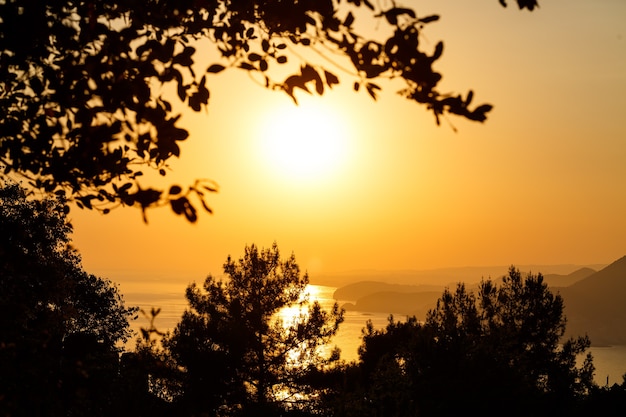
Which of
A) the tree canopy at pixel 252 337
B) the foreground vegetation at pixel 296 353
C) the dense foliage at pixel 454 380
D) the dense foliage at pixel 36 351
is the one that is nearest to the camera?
the dense foliage at pixel 36 351

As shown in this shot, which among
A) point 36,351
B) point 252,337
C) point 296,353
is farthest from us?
point 296,353

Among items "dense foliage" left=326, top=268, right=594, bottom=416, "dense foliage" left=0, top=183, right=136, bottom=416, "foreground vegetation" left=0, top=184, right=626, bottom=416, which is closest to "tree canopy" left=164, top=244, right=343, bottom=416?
"foreground vegetation" left=0, top=184, right=626, bottom=416

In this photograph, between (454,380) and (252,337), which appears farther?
(252,337)

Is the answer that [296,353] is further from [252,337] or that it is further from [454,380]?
[454,380]

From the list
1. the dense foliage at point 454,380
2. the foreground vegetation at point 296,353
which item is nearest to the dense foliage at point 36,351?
the foreground vegetation at point 296,353

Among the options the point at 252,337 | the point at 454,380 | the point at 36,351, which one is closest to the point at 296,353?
the point at 252,337

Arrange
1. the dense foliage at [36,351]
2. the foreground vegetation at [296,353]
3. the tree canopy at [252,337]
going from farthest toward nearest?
the tree canopy at [252,337] → the foreground vegetation at [296,353] → the dense foliage at [36,351]

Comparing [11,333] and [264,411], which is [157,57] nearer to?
[11,333]

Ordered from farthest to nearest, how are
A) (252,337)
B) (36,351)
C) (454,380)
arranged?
(252,337), (454,380), (36,351)

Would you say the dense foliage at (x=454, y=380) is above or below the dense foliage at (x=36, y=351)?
below

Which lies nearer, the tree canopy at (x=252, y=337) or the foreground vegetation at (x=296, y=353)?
the foreground vegetation at (x=296, y=353)

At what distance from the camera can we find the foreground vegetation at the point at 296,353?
20.9 meters

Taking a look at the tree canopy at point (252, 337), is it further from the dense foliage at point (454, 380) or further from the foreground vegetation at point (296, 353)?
Answer: the dense foliage at point (454, 380)

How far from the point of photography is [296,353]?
37500 millimetres
